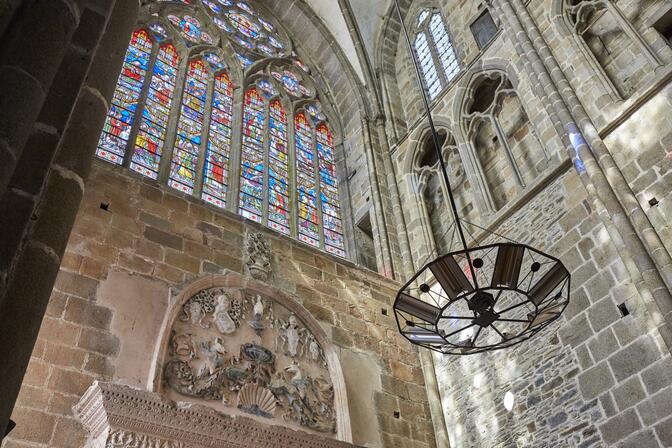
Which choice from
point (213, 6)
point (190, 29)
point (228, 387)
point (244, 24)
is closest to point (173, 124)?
point (190, 29)

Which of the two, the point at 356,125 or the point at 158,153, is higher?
the point at 356,125

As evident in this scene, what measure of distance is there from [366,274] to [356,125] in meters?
4.08

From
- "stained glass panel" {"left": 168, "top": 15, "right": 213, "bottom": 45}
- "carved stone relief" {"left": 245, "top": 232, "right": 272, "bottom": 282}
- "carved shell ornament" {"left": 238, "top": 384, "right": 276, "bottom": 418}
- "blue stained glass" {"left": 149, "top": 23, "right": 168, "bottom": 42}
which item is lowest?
"carved shell ornament" {"left": 238, "top": 384, "right": 276, "bottom": 418}

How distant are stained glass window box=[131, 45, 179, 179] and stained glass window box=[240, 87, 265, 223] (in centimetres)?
125

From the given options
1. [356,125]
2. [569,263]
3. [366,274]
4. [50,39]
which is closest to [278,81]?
[356,125]

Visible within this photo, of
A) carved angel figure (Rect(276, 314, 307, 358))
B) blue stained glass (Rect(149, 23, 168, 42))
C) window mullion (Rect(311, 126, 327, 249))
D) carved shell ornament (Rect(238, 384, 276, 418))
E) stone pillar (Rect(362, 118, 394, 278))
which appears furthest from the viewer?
blue stained glass (Rect(149, 23, 168, 42))

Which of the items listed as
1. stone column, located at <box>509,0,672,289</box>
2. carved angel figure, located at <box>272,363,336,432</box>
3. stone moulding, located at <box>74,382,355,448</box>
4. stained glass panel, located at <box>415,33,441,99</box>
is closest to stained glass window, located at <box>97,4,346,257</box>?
stained glass panel, located at <box>415,33,441,99</box>

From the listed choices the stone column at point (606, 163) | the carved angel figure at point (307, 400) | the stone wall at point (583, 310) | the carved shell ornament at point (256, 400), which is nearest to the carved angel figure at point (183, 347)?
the carved shell ornament at point (256, 400)

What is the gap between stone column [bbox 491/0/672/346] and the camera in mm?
5759

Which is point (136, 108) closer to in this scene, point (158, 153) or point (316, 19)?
point (158, 153)

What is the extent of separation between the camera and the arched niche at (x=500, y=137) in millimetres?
8638

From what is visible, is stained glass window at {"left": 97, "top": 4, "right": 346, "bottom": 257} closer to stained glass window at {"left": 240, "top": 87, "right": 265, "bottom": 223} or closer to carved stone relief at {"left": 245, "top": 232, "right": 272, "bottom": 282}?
stained glass window at {"left": 240, "top": 87, "right": 265, "bottom": 223}

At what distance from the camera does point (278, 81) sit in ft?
39.1

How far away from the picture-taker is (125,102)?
9031 mm
